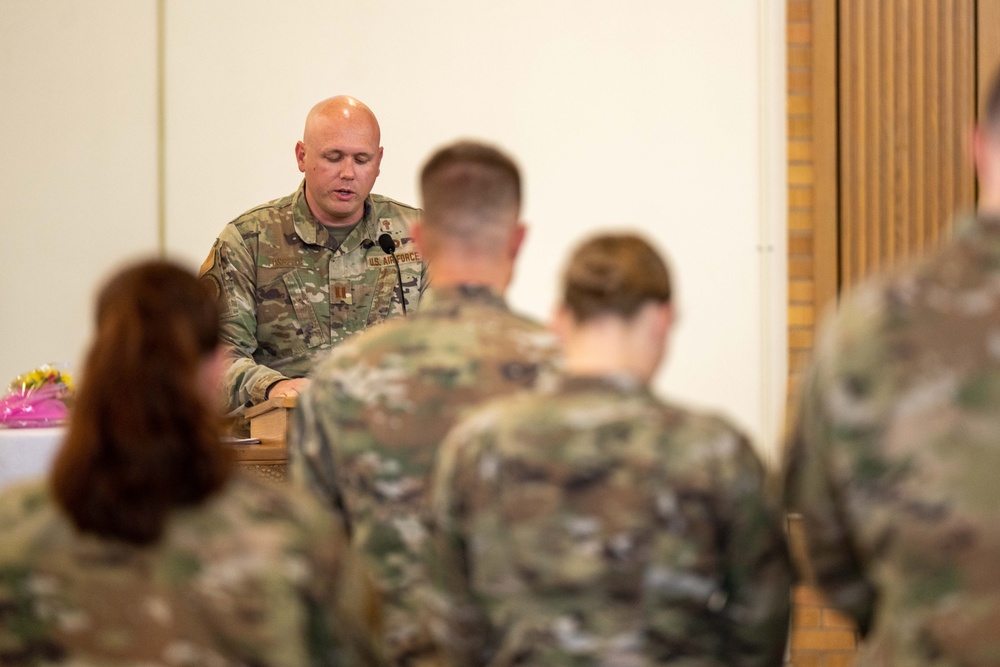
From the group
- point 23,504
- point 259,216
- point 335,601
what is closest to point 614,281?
point 335,601

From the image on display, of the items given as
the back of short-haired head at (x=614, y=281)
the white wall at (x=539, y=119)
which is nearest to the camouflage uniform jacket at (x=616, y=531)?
the back of short-haired head at (x=614, y=281)

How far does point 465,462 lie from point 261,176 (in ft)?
12.6

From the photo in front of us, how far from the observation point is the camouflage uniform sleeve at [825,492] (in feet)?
6.00

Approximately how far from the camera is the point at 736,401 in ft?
17.8

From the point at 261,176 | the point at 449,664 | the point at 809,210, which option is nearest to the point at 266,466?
the point at 449,664

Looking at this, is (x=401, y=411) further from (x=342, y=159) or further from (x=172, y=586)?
(x=342, y=159)

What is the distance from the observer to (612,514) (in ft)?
5.74

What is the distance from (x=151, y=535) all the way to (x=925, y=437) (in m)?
1.02

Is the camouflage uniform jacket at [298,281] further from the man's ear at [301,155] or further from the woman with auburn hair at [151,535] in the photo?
the woman with auburn hair at [151,535]

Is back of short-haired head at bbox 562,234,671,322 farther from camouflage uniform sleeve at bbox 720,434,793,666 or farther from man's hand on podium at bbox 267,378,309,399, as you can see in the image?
man's hand on podium at bbox 267,378,309,399

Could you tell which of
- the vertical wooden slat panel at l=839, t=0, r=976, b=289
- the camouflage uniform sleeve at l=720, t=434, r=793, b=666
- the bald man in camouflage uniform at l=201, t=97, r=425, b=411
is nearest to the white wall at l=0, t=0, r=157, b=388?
the bald man in camouflage uniform at l=201, t=97, r=425, b=411

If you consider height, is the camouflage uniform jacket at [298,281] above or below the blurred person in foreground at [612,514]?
above

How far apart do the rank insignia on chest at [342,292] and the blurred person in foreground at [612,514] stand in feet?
7.69

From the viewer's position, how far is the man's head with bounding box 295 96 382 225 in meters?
4.15
